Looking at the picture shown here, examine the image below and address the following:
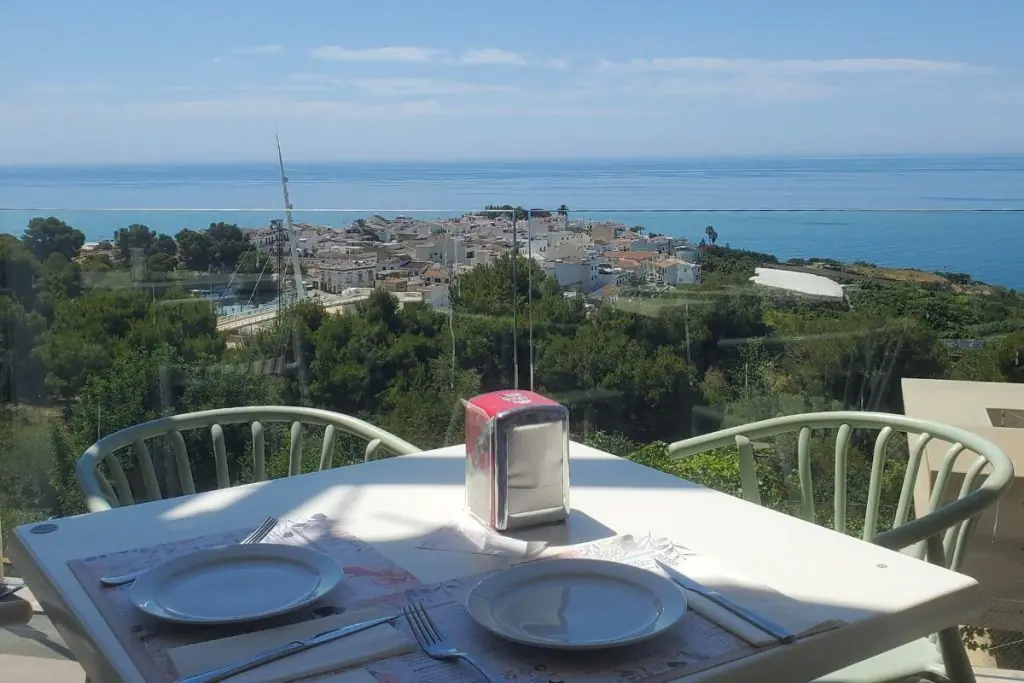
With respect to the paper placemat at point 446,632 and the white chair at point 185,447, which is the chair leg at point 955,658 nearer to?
the paper placemat at point 446,632

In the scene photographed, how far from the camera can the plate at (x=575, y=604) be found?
0.79 m

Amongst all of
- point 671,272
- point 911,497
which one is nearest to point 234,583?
point 911,497

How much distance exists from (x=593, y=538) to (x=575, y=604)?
0.62 ft

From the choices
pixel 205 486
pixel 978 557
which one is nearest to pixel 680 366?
pixel 978 557

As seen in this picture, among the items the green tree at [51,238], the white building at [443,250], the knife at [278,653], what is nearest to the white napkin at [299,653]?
the knife at [278,653]

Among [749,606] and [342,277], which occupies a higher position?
[342,277]

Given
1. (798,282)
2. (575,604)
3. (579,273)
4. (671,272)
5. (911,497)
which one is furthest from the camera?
(579,273)

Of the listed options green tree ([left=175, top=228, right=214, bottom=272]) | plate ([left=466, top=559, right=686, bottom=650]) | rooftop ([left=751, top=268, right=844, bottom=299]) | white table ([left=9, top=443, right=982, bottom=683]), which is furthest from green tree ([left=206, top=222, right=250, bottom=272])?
plate ([left=466, top=559, right=686, bottom=650])

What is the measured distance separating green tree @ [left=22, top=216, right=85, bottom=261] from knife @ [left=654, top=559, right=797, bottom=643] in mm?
2431

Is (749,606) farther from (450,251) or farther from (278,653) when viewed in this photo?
(450,251)

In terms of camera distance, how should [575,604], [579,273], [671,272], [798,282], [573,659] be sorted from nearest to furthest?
1. [573,659]
2. [575,604]
3. [798,282]
4. [671,272]
5. [579,273]

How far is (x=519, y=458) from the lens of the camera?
106cm

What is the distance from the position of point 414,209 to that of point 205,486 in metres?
1.01

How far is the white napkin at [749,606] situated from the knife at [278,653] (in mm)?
295
